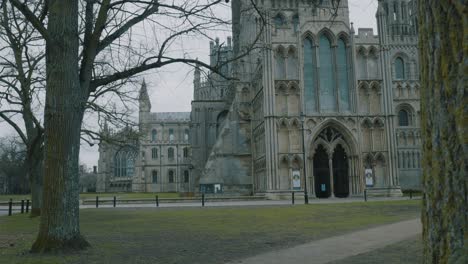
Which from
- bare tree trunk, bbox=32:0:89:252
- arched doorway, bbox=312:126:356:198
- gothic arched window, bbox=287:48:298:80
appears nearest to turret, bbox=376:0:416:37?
gothic arched window, bbox=287:48:298:80

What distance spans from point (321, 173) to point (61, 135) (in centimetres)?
3362

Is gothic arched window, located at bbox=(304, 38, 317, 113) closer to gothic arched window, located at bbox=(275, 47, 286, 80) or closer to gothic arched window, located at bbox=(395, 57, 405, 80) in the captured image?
gothic arched window, located at bbox=(275, 47, 286, 80)

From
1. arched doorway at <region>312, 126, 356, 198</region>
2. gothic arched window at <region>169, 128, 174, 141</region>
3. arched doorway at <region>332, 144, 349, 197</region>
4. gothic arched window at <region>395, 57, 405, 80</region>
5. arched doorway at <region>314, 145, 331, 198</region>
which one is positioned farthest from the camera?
gothic arched window at <region>169, 128, 174, 141</region>

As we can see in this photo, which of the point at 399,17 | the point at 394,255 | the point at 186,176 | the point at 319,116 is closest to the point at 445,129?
the point at 394,255

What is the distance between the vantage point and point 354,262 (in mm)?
7922

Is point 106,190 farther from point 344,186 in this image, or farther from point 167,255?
point 167,255

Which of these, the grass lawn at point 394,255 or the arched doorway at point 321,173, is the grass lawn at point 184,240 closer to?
the grass lawn at point 394,255

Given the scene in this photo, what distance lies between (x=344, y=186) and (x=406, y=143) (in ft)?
67.9

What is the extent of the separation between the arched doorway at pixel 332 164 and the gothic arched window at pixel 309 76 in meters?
2.59

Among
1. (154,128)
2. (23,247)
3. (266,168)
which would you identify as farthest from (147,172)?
(23,247)

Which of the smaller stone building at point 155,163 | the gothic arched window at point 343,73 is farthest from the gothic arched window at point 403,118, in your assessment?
the smaller stone building at point 155,163

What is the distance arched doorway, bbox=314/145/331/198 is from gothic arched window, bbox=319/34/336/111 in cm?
384

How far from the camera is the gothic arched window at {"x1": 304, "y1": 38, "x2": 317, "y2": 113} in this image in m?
40.3

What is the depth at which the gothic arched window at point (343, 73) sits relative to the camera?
40.8 meters
